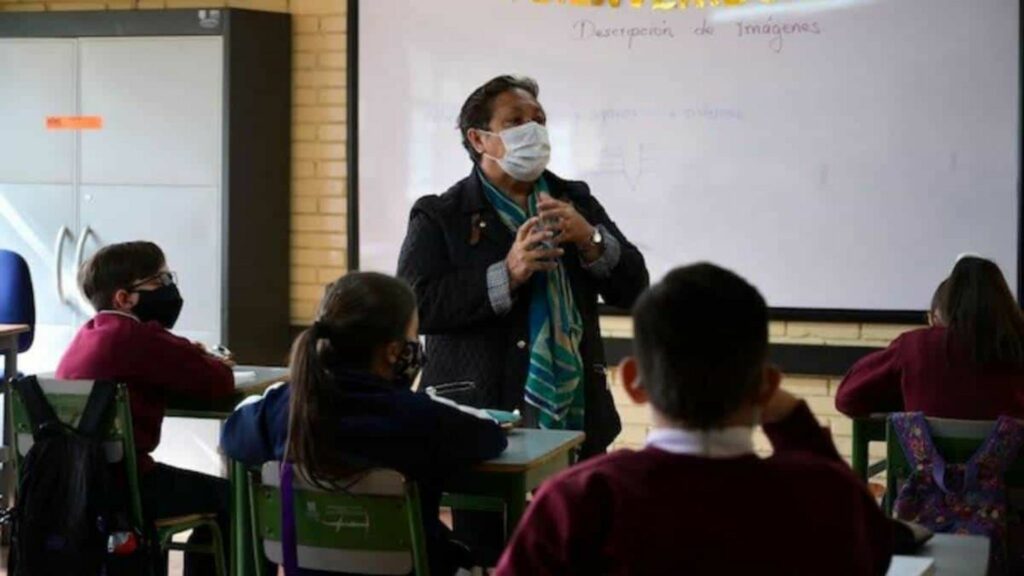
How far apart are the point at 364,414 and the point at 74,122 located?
3673mm

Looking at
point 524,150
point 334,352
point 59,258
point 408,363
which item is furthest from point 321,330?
point 59,258

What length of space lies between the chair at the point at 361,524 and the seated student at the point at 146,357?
951 mm

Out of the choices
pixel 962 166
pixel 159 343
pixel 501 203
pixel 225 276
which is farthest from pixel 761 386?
pixel 225 276

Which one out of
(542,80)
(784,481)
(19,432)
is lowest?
(19,432)

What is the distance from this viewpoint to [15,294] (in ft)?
18.1

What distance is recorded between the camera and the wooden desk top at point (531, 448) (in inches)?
119

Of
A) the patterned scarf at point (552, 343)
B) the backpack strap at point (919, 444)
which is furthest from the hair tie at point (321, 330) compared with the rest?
the backpack strap at point (919, 444)

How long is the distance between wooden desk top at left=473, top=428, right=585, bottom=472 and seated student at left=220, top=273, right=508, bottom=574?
0.03m

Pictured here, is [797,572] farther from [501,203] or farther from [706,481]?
[501,203]

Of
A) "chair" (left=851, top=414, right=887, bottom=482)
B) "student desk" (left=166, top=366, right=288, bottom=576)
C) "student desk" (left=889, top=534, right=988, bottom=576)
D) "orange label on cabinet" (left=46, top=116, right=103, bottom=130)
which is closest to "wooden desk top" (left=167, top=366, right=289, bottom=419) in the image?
"student desk" (left=166, top=366, right=288, bottom=576)

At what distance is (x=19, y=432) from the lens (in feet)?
12.6

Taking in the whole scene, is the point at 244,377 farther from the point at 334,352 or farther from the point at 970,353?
the point at 970,353

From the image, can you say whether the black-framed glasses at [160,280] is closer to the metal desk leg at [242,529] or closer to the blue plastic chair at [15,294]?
the metal desk leg at [242,529]

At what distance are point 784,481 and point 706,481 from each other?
9 centimetres
